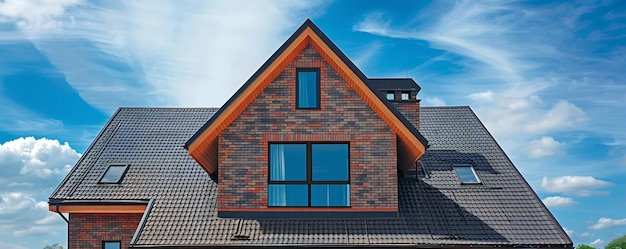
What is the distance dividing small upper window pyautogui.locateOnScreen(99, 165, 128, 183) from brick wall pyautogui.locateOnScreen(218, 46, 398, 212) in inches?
143

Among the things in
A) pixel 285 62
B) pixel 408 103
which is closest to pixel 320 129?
pixel 285 62

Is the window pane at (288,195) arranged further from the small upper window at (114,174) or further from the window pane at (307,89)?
the small upper window at (114,174)

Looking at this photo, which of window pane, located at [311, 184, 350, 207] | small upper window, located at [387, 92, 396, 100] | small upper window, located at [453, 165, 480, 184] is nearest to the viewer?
window pane, located at [311, 184, 350, 207]

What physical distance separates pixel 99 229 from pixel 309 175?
221 inches

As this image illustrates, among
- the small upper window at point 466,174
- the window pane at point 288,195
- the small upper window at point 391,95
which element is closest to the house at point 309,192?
the window pane at point 288,195

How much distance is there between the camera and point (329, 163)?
14.8 meters

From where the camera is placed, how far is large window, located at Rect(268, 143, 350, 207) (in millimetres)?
14711

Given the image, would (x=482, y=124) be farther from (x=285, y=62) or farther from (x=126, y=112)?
(x=126, y=112)

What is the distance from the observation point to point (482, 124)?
19.6 m

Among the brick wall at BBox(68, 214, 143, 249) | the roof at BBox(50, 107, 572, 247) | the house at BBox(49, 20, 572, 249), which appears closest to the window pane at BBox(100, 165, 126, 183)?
the roof at BBox(50, 107, 572, 247)

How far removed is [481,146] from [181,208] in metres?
8.69

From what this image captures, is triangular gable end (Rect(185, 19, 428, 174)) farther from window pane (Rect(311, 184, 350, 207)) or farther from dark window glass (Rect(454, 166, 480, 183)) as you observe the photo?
dark window glass (Rect(454, 166, 480, 183))

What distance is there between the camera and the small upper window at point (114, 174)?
16.6 m

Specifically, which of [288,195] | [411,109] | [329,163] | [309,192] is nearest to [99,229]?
[288,195]
